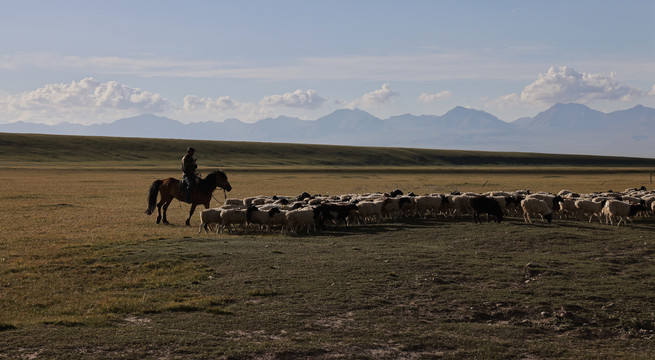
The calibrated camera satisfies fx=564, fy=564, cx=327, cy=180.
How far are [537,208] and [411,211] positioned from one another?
16.8ft

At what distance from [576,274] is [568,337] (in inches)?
156

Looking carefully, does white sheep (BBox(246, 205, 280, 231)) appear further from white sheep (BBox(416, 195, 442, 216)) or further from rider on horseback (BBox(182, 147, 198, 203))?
white sheep (BBox(416, 195, 442, 216))

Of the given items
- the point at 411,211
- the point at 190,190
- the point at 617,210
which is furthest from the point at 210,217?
the point at 617,210

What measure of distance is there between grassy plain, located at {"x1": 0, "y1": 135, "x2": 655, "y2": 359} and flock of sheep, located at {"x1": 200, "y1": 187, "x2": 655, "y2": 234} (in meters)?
1.32

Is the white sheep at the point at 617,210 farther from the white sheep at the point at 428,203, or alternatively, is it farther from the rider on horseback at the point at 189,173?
the rider on horseback at the point at 189,173

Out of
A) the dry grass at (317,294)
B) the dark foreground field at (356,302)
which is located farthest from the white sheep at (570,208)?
the dark foreground field at (356,302)

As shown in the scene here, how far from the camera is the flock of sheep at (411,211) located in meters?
20.3

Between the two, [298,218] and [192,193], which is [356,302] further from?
[192,193]

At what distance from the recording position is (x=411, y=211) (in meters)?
24.1

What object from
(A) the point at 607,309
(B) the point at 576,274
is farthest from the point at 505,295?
(B) the point at 576,274

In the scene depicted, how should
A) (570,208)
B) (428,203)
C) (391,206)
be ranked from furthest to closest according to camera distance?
(428,203) < (391,206) < (570,208)

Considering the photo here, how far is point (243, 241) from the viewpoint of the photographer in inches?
700

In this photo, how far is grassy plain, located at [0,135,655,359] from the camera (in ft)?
27.6

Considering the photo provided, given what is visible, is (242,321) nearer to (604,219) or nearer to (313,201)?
(313,201)
